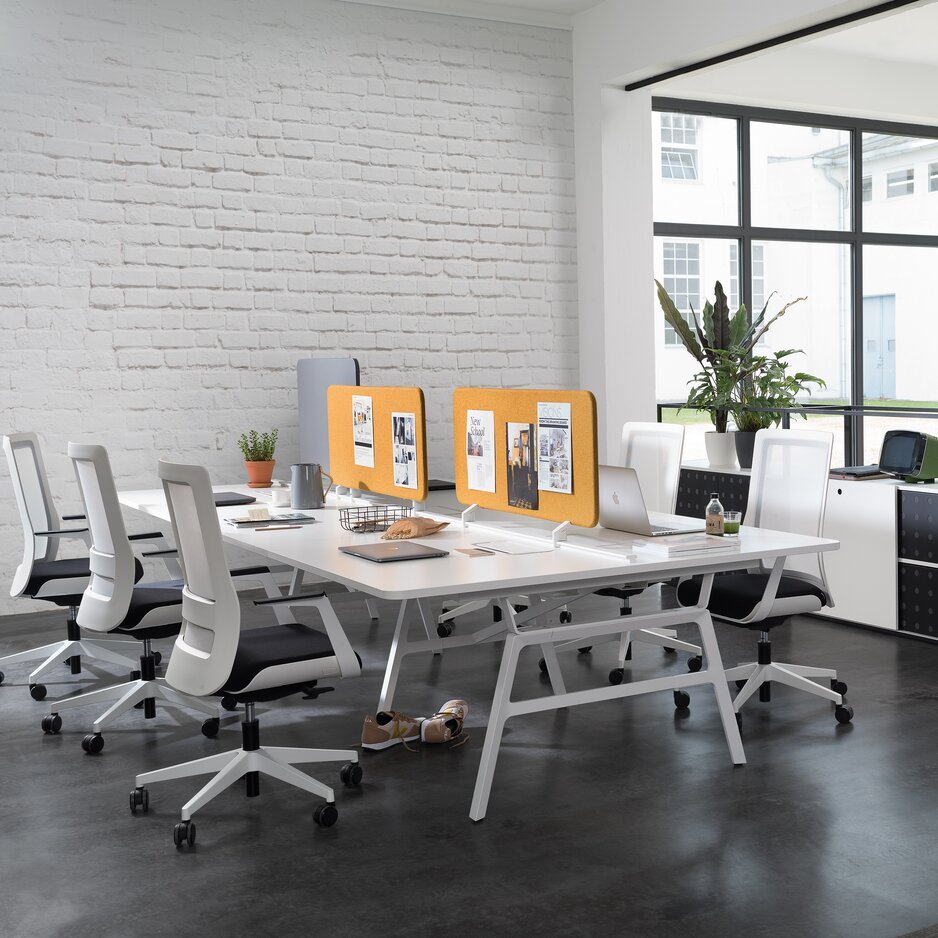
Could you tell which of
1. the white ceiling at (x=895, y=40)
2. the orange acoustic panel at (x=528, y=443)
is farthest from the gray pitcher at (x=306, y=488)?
the white ceiling at (x=895, y=40)

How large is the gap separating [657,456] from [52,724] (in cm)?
242

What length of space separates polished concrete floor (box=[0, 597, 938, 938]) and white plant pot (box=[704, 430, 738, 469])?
72.6 inches

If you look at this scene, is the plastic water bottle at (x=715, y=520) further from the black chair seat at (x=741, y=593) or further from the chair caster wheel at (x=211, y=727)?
the chair caster wheel at (x=211, y=727)

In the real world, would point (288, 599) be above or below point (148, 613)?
above

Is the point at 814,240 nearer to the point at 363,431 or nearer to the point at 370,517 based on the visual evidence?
the point at 363,431

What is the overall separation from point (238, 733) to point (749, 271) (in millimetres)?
5342

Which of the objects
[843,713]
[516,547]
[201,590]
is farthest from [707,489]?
[201,590]

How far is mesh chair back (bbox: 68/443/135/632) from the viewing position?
349 cm

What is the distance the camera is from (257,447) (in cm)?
558

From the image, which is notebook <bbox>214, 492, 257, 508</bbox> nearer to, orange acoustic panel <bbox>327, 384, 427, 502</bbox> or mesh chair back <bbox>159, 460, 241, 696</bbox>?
orange acoustic panel <bbox>327, 384, 427, 502</bbox>

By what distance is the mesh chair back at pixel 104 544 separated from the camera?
11.5ft

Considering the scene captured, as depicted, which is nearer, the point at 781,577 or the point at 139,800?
the point at 139,800

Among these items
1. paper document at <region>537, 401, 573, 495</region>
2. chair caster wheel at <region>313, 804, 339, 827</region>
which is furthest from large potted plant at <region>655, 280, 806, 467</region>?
chair caster wheel at <region>313, 804, 339, 827</region>

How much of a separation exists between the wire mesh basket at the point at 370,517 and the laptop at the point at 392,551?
0.40 metres
